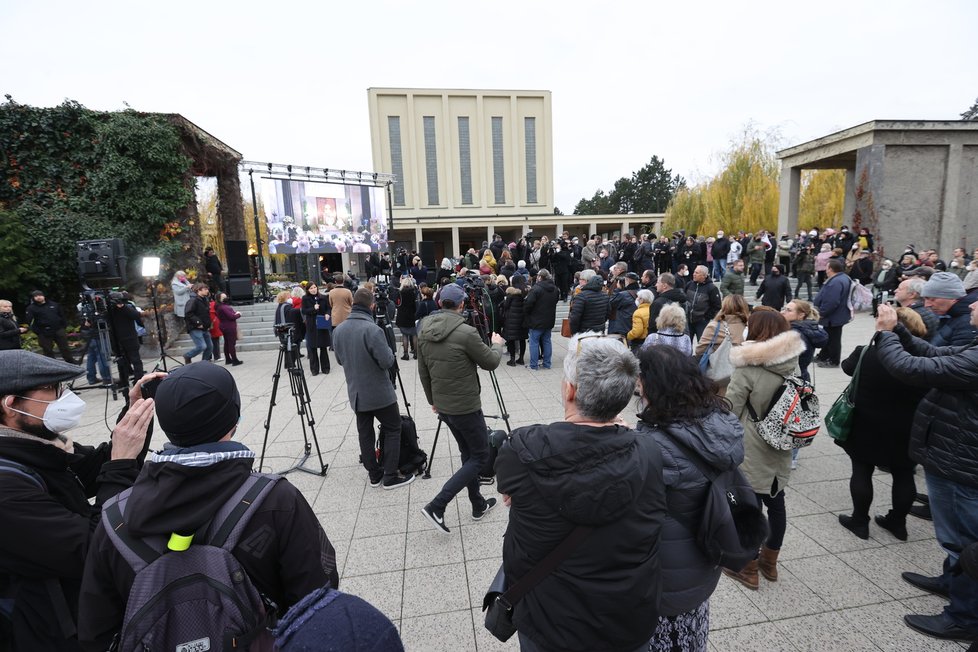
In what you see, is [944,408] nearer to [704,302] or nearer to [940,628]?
[940,628]

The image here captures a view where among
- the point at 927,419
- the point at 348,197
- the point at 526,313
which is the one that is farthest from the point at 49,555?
the point at 348,197

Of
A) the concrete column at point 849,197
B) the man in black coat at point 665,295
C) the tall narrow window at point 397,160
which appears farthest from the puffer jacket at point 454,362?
the tall narrow window at point 397,160

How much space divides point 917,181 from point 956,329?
14.6 meters

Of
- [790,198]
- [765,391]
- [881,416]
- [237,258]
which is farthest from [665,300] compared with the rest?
[790,198]

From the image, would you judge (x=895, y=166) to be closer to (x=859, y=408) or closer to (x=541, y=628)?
(x=859, y=408)

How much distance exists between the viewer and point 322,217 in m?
17.5

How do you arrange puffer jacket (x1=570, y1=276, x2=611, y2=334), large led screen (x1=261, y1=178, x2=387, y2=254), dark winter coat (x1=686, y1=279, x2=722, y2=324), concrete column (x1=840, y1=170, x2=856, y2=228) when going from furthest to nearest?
concrete column (x1=840, y1=170, x2=856, y2=228) < large led screen (x1=261, y1=178, x2=387, y2=254) < dark winter coat (x1=686, y1=279, x2=722, y2=324) < puffer jacket (x1=570, y1=276, x2=611, y2=334)

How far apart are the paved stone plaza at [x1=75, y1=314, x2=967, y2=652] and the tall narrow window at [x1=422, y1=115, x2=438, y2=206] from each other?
1398 inches

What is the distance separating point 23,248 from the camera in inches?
432

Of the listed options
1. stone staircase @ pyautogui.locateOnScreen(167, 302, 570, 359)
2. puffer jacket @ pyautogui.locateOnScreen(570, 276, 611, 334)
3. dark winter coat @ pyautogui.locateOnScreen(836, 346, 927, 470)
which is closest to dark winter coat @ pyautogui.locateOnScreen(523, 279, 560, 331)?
puffer jacket @ pyautogui.locateOnScreen(570, 276, 611, 334)

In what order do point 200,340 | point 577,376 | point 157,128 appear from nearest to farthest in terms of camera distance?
1. point 577,376
2. point 200,340
3. point 157,128

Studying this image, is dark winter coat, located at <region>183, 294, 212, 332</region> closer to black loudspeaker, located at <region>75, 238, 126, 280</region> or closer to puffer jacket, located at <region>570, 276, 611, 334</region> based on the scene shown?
black loudspeaker, located at <region>75, 238, 126, 280</region>

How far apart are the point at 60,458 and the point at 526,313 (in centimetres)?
741

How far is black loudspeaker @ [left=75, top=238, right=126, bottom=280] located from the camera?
8305 mm
